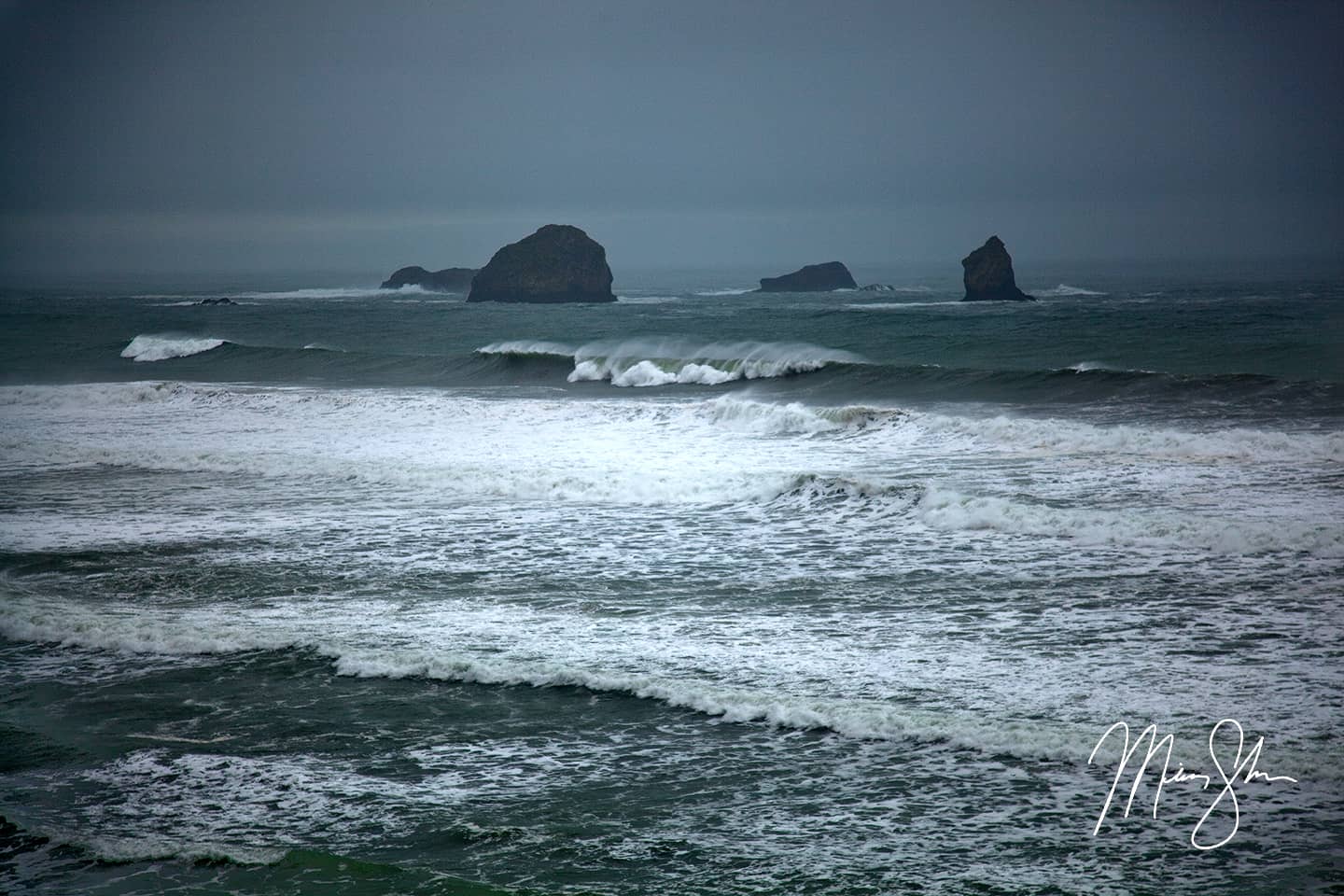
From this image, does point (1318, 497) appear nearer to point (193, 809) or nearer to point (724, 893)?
point (724, 893)

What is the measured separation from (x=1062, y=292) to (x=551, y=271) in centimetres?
3413

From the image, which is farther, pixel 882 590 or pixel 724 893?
pixel 882 590

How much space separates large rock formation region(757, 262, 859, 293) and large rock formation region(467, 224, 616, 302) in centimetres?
1898

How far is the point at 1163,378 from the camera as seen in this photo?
22875 millimetres

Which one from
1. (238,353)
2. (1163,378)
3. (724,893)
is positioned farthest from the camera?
(238,353)

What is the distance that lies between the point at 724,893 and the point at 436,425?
1671 cm

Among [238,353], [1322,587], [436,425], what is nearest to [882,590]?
[1322,587]

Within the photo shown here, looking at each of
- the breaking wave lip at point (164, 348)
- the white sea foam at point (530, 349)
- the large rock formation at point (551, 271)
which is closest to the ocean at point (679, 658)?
the white sea foam at point (530, 349)

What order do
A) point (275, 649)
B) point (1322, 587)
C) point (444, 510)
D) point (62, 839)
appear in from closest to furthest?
point (62, 839)
point (275, 649)
point (1322, 587)
point (444, 510)

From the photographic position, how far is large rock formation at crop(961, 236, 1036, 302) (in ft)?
208

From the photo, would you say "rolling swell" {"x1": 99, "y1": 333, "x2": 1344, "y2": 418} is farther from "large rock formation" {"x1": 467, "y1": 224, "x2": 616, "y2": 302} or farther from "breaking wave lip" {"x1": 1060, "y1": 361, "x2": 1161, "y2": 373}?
"large rock formation" {"x1": 467, "y1": 224, "x2": 616, "y2": 302}

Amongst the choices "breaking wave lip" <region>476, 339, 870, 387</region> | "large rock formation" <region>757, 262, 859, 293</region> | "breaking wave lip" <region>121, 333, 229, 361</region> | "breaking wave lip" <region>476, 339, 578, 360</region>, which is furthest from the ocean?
"large rock formation" <region>757, 262, 859, 293</region>

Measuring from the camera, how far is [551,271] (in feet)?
264
